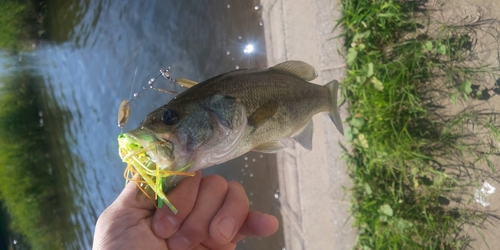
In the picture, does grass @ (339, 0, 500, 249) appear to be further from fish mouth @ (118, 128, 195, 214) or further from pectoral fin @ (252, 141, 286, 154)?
fish mouth @ (118, 128, 195, 214)

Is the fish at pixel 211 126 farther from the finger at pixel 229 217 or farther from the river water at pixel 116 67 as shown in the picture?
the river water at pixel 116 67

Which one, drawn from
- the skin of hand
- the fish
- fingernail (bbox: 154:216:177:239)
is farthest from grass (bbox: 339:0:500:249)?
fingernail (bbox: 154:216:177:239)

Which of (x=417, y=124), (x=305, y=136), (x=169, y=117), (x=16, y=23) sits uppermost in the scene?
(x=16, y=23)

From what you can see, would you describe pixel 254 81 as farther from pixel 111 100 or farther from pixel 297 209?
pixel 111 100

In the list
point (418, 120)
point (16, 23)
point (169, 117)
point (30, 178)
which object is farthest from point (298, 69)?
point (16, 23)

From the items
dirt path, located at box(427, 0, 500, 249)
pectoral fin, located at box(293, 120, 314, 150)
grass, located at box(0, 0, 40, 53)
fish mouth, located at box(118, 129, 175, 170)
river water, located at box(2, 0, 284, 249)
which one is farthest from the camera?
grass, located at box(0, 0, 40, 53)

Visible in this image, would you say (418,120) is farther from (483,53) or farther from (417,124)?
(483,53)

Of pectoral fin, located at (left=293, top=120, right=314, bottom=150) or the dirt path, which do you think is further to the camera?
the dirt path
